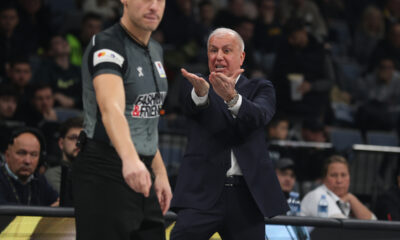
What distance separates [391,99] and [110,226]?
334 inches

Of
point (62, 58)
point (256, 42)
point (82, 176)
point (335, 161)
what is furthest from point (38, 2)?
point (82, 176)

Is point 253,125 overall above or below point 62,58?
below

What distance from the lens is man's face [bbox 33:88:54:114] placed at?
303 inches

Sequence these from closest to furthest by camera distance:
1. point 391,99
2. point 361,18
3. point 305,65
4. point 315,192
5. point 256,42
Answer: point 315,192
point 305,65
point 391,99
point 256,42
point 361,18

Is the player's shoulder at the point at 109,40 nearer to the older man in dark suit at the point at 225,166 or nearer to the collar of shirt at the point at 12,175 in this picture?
the older man in dark suit at the point at 225,166

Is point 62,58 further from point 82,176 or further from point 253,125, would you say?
point 82,176

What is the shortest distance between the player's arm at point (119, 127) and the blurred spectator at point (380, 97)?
801 centimetres

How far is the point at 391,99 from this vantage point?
1042 cm

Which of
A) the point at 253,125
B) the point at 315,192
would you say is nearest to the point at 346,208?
the point at 315,192

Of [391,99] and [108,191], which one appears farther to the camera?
[391,99]

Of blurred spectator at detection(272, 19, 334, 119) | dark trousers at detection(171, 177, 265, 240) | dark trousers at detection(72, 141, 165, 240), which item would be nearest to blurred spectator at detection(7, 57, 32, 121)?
blurred spectator at detection(272, 19, 334, 119)

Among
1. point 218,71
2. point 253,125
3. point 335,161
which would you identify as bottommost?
point 335,161

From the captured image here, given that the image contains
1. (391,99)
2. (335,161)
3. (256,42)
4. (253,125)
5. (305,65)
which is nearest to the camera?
(253,125)

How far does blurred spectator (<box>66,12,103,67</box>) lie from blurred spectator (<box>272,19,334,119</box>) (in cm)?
253
